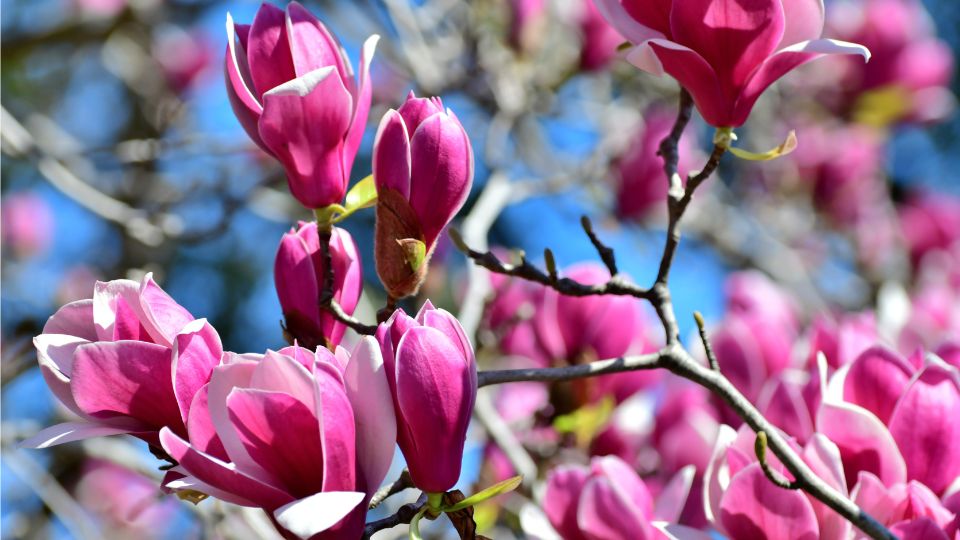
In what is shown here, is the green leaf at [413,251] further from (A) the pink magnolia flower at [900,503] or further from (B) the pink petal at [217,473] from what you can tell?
(A) the pink magnolia flower at [900,503]

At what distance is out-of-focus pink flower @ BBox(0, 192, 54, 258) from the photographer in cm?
296

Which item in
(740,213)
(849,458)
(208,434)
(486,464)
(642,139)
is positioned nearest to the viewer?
(208,434)

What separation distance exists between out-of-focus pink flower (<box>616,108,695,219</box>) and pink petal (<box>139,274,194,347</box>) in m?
1.42

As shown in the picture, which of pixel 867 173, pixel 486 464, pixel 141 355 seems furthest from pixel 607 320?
pixel 867 173

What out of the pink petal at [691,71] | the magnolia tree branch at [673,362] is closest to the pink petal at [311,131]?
the magnolia tree branch at [673,362]

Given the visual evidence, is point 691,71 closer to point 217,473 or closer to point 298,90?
point 298,90

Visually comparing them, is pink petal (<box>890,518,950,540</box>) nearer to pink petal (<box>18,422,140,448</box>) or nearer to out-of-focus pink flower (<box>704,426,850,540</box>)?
out-of-focus pink flower (<box>704,426,850,540</box>)

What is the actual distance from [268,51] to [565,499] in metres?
0.43

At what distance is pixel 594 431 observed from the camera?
4.30 feet

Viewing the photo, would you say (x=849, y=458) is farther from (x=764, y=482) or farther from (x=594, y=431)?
(x=594, y=431)

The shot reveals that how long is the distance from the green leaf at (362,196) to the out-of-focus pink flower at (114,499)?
1791mm

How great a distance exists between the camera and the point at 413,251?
72 cm

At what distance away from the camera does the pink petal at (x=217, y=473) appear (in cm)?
→ 57

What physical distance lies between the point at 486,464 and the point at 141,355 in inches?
36.7
